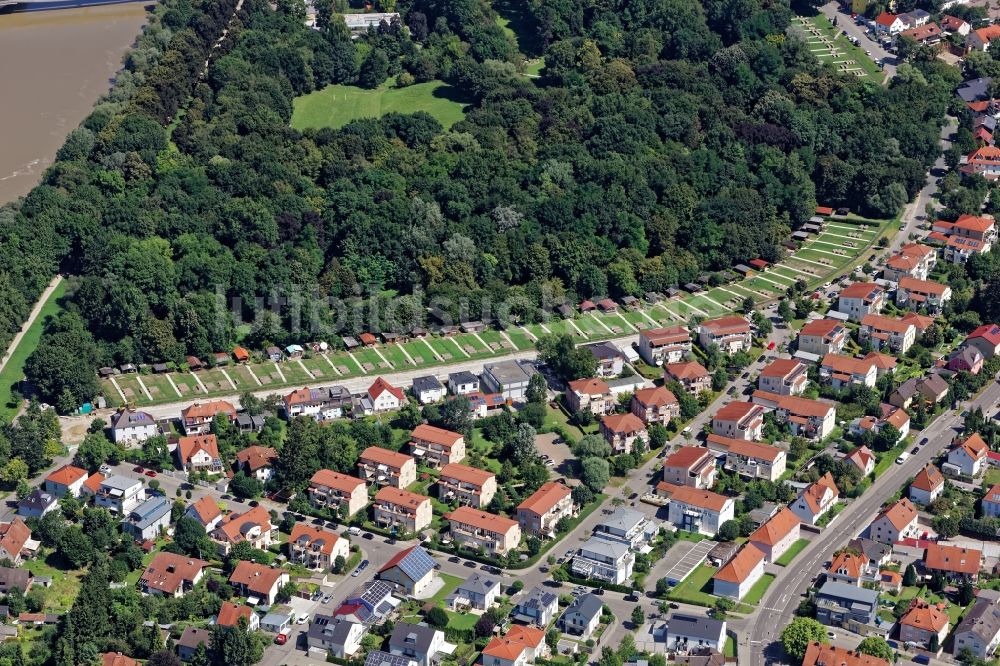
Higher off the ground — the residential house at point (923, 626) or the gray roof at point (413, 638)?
the gray roof at point (413, 638)

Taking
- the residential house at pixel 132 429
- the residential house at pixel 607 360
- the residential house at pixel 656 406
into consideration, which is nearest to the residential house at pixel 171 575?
the residential house at pixel 132 429

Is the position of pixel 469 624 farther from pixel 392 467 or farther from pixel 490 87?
pixel 490 87

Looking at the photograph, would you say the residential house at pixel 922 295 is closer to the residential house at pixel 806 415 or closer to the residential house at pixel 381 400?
the residential house at pixel 806 415

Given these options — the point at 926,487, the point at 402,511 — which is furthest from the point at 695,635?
the point at 926,487

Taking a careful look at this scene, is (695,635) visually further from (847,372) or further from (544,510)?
(847,372)

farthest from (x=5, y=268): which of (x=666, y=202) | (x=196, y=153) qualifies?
(x=666, y=202)

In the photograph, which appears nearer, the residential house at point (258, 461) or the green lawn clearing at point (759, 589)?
the green lawn clearing at point (759, 589)

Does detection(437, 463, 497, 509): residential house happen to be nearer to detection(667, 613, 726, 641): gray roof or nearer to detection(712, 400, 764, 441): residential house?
detection(712, 400, 764, 441): residential house
